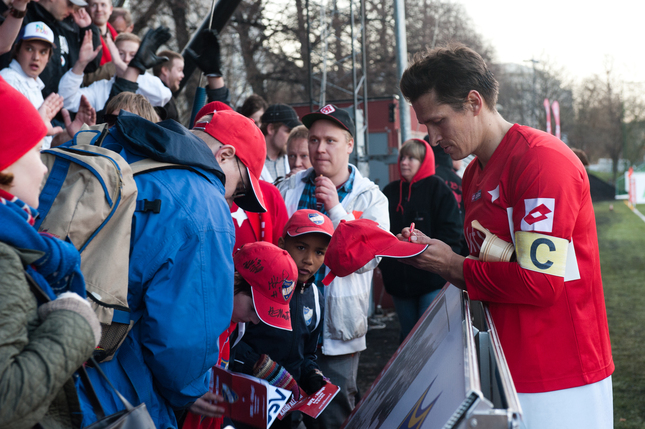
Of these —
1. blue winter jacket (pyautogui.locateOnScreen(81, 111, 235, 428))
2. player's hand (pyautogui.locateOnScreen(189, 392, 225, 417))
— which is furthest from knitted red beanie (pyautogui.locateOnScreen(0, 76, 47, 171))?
player's hand (pyautogui.locateOnScreen(189, 392, 225, 417))

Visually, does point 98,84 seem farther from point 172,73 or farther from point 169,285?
point 169,285

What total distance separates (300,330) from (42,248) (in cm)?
181

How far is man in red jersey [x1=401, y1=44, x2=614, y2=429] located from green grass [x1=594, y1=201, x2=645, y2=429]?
3183mm

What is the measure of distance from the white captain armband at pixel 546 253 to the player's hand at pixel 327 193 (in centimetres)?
165

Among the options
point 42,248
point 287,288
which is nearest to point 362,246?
point 287,288

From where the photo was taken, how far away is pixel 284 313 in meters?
2.52

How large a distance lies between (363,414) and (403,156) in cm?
320

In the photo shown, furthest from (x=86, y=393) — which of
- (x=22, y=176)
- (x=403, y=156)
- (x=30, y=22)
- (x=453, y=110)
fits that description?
(x=403, y=156)

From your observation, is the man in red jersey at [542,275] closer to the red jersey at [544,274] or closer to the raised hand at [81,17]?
the red jersey at [544,274]

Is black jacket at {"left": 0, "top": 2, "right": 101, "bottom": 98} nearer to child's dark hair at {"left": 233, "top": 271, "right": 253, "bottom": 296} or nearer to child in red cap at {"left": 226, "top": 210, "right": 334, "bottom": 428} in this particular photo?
child in red cap at {"left": 226, "top": 210, "right": 334, "bottom": 428}

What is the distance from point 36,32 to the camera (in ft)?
12.9

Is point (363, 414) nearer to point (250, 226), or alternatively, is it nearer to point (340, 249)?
point (340, 249)

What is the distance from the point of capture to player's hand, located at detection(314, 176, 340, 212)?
331 centimetres

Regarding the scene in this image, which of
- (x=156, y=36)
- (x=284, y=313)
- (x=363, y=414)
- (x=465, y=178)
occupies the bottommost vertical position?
(x=363, y=414)
